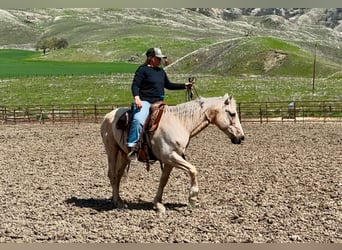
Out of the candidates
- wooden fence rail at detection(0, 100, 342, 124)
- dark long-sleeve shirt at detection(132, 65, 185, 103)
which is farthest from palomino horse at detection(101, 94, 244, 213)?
wooden fence rail at detection(0, 100, 342, 124)

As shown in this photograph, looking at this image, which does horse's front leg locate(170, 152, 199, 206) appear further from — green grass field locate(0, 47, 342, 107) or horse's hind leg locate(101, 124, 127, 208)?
green grass field locate(0, 47, 342, 107)

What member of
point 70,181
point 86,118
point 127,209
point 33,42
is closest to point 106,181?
point 70,181

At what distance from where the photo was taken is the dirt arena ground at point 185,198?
5469 mm

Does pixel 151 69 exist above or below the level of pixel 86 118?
above

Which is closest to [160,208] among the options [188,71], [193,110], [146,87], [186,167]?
[186,167]

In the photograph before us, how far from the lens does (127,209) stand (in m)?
7.00

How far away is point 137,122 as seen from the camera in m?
6.52

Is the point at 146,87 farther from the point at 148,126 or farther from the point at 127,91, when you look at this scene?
the point at 127,91

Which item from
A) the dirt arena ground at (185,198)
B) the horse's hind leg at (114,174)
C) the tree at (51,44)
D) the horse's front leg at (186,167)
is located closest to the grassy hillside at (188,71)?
the horse's hind leg at (114,174)

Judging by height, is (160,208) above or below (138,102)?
below

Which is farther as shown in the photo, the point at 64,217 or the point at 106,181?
the point at 106,181

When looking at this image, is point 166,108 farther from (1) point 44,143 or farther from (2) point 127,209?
(1) point 44,143

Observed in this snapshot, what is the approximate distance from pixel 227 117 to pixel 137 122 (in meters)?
1.12

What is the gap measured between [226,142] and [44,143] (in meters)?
5.84
